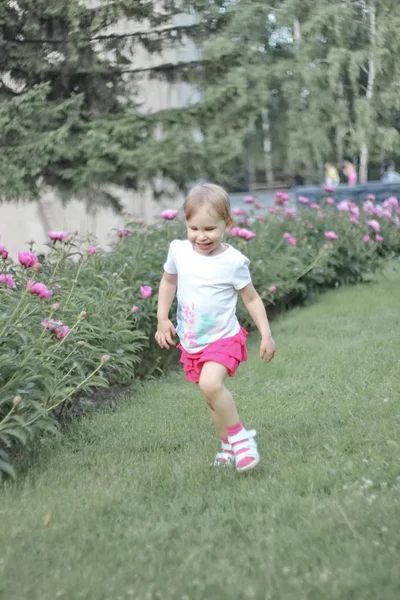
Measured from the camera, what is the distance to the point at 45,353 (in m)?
3.70

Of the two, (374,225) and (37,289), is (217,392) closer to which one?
(37,289)

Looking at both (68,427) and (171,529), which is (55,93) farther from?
(171,529)

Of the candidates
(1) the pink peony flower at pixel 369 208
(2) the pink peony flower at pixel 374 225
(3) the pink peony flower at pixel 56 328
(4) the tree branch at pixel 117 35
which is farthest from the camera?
(1) the pink peony flower at pixel 369 208

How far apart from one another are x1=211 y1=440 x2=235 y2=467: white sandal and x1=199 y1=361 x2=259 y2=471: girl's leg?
9 centimetres

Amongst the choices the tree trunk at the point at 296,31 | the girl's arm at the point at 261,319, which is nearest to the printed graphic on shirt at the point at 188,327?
the girl's arm at the point at 261,319

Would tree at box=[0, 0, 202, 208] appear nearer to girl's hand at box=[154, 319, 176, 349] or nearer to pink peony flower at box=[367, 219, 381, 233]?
pink peony flower at box=[367, 219, 381, 233]

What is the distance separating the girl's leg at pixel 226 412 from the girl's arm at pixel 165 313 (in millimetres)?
266

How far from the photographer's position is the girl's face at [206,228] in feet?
11.3

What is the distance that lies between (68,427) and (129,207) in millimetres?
8150

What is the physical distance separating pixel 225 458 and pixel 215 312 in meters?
0.62

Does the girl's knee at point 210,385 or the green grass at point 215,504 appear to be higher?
the girl's knee at point 210,385

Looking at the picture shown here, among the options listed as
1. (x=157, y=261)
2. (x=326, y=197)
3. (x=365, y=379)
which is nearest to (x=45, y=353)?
(x=365, y=379)

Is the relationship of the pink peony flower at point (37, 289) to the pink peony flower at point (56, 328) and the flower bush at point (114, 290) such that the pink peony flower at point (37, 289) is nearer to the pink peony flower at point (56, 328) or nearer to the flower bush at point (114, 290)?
the flower bush at point (114, 290)

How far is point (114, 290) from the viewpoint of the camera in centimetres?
522
